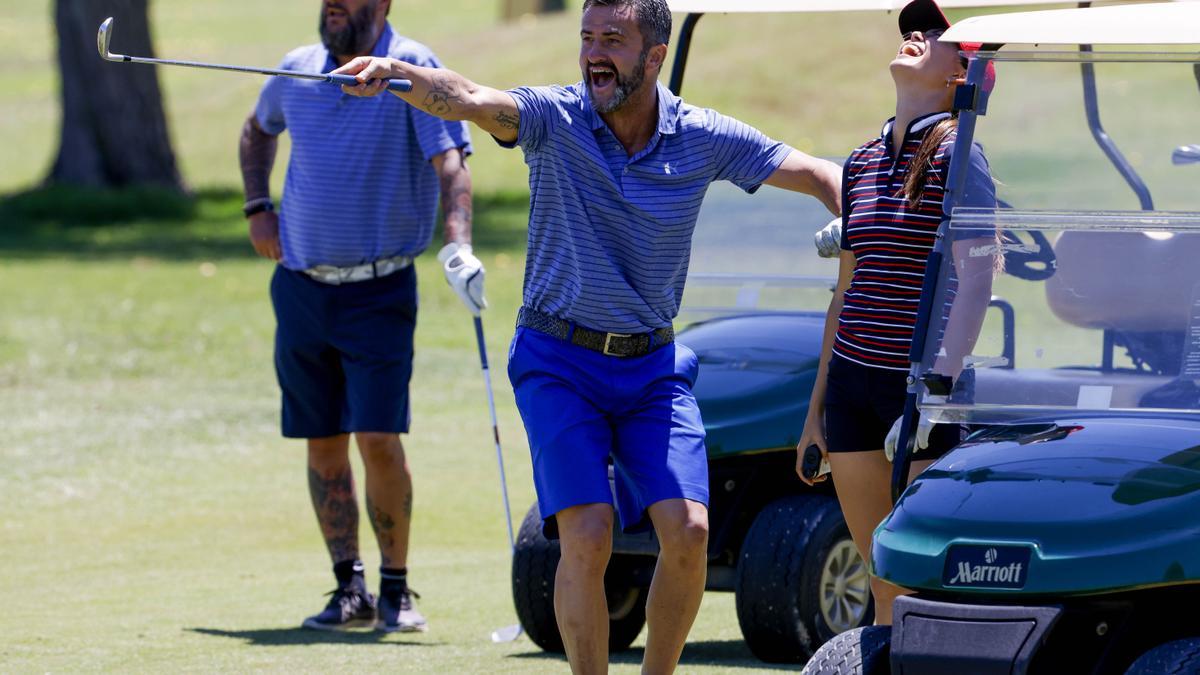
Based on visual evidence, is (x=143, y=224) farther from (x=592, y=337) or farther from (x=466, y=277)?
(x=592, y=337)

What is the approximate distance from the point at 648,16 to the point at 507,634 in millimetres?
2165

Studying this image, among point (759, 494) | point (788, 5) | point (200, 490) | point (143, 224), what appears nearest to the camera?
point (788, 5)

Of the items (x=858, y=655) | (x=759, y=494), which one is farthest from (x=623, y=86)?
(x=759, y=494)

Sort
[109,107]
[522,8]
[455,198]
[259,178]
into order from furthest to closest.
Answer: [522,8] < [109,107] < [259,178] < [455,198]

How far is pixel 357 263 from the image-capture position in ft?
20.7

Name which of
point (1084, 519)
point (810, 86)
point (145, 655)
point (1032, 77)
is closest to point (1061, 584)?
point (1084, 519)

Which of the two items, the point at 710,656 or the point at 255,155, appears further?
the point at 255,155

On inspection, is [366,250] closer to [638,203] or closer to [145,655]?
[145,655]

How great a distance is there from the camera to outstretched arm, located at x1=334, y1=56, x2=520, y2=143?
4105mm

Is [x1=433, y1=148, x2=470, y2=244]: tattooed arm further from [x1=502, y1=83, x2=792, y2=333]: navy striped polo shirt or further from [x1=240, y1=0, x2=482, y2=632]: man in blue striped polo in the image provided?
[x1=502, y1=83, x2=792, y2=333]: navy striped polo shirt

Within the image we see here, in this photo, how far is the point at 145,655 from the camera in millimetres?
5586

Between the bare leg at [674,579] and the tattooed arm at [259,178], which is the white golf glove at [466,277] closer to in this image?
the tattooed arm at [259,178]

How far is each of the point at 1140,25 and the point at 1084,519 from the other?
101 cm

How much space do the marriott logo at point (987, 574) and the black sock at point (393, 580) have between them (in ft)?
9.43
